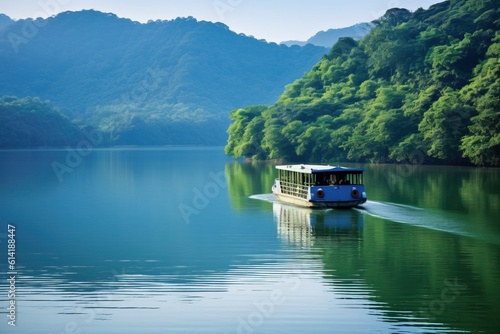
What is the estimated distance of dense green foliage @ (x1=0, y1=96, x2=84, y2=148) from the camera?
15850 cm

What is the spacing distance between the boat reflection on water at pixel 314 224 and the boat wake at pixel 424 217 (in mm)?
1168

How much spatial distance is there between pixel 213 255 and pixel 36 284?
6251 millimetres

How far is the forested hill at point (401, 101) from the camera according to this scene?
69.1m

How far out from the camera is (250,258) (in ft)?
77.8

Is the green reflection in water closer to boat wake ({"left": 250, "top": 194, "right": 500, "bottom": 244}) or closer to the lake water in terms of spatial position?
the lake water

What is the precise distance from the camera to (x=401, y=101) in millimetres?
83812

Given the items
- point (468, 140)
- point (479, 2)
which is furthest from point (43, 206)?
point (479, 2)

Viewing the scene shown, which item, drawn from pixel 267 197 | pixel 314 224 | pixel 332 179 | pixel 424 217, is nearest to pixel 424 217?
pixel 424 217

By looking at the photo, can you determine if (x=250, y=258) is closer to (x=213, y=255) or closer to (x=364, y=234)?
(x=213, y=255)

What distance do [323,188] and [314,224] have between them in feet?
16.7

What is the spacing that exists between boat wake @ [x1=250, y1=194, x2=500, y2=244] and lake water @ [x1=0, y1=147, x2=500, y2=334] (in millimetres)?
76

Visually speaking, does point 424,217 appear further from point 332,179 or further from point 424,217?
point 332,179

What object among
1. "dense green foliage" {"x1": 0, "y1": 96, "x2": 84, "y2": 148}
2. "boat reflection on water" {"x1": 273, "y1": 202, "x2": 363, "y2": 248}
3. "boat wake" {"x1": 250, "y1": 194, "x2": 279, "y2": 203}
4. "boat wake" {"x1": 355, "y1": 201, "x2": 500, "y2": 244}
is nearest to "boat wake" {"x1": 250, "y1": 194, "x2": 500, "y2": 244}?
"boat wake" {"x1": 355, "y1": 201, "x2": 500, "y2": 244}

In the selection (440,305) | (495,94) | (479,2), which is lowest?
(440,305)
